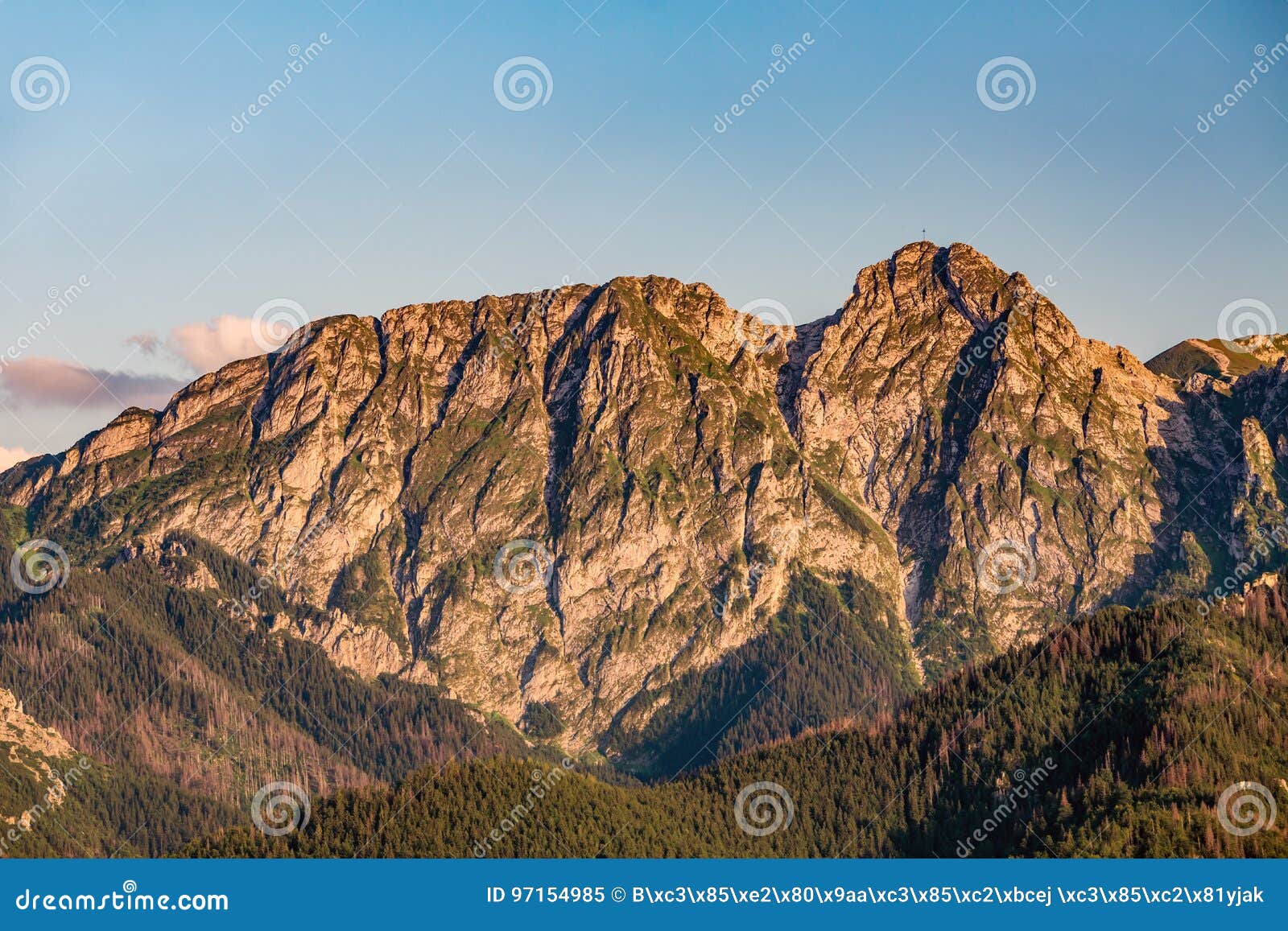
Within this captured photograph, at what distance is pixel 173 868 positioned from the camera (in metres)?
192

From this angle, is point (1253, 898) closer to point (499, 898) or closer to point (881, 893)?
point (881, 893)

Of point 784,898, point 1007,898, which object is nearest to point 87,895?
point 784,898

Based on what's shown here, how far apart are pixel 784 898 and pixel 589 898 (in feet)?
66.9

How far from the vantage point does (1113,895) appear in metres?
195

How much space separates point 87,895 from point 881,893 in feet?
258

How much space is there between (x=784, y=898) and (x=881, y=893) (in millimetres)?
10007

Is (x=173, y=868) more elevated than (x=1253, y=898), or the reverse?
(x=173, y=868)

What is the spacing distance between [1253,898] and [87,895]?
115 metres

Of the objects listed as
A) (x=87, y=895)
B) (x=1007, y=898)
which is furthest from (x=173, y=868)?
(x=1007, y=898)

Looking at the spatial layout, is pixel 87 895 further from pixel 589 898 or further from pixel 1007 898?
pixel 1007 898

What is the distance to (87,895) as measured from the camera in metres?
187

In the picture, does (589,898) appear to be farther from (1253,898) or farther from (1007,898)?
(1253,898)

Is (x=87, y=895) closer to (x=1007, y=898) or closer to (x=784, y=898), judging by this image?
(x=784, y=898)

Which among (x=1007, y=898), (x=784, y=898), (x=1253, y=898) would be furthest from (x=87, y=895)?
(x=1253, y=898)
